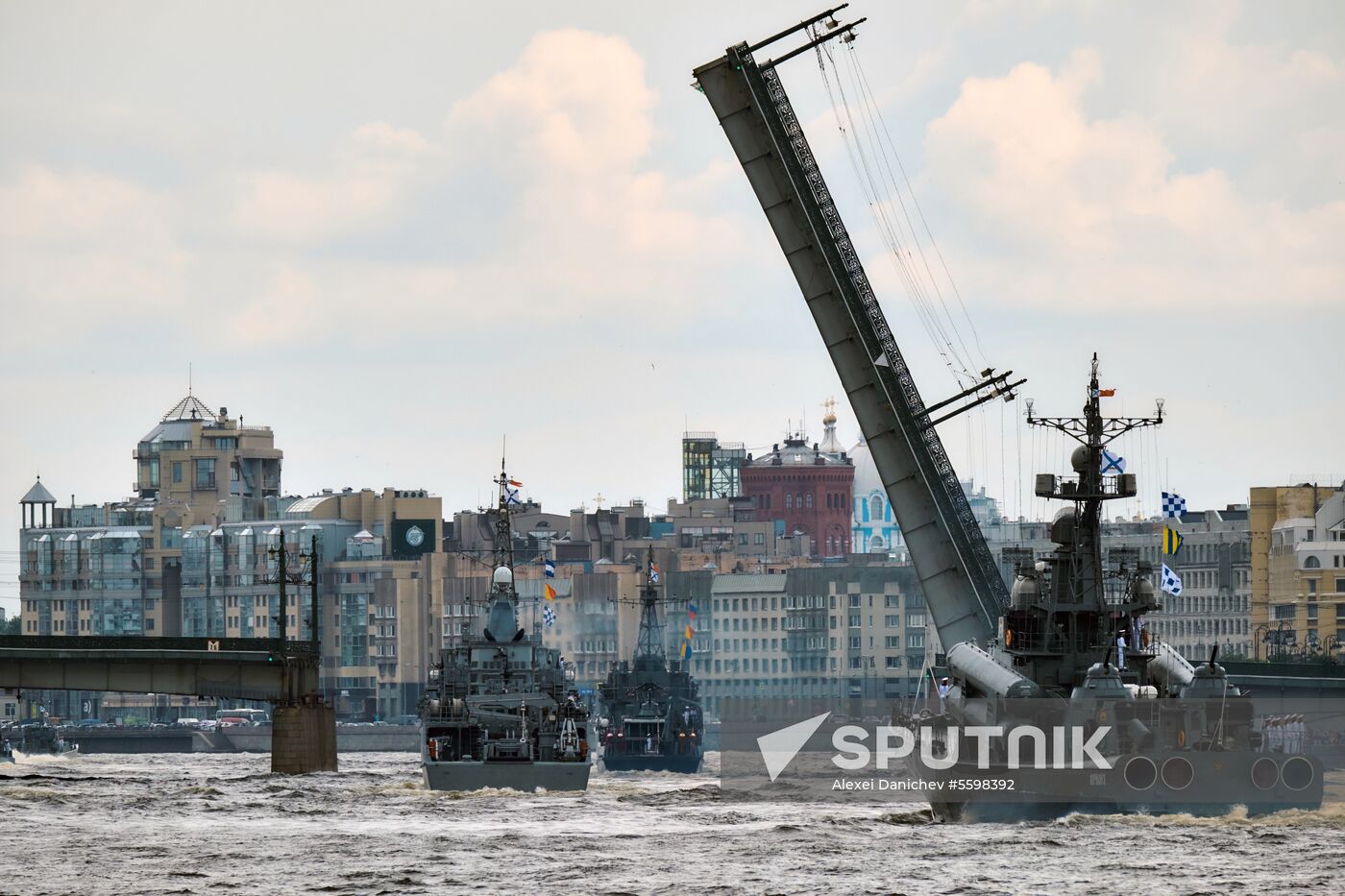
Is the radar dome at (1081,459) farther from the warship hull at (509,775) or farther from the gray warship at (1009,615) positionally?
the warship hull at (509,775)

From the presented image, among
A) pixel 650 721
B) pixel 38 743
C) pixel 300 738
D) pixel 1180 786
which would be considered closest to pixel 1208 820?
pixel 1180 786

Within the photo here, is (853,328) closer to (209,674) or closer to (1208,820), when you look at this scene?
(1208,820)

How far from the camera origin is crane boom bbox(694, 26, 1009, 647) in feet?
193

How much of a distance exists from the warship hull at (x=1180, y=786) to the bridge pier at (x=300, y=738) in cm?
3425

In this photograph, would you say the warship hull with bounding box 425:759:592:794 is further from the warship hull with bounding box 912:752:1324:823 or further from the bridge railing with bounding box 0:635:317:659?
the warship hull with bounding box 912:752:1324:823

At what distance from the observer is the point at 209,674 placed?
81.0m

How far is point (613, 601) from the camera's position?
182 meters

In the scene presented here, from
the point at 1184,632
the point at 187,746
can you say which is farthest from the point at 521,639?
the point at 1184,632

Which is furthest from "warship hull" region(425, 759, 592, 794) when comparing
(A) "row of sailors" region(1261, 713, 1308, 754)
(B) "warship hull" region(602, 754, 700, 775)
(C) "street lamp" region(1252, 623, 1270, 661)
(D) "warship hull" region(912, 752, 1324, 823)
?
(C) "street lamp" region(1252, 623, 1270, 661)

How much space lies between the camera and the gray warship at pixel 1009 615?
157 ft

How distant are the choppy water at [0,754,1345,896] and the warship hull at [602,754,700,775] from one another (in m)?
32.1

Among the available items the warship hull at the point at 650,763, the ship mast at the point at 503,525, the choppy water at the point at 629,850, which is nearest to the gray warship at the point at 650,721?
the warship hull at the point at 650,763

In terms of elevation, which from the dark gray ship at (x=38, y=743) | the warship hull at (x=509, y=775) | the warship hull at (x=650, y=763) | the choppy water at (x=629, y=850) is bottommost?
the dark gray ship at (x=38, y=743)

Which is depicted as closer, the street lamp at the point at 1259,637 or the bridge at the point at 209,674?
the bridge at the point at 209,674
